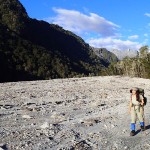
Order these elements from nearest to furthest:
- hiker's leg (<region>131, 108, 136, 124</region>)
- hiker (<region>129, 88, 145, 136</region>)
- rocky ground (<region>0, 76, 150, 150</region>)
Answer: rocky ground (<region>0, 76, 150, 150</region>)
hiker's leg (<region>131, 108, 136, 124</region>)
hiker (<region>129, 88, 145, 136</region>)

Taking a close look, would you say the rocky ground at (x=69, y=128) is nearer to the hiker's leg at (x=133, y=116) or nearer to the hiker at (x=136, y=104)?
the hiker's leg at (x=133, y=116)

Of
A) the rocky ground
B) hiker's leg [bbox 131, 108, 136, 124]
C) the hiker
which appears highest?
the hiker

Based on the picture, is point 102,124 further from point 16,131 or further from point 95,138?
point 16,131

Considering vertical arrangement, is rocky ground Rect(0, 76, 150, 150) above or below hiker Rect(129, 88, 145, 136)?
below

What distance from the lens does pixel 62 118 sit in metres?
17.7

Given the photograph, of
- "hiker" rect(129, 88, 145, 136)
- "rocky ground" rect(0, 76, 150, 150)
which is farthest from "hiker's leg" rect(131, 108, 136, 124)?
"rocky ground" rect(0, 76, 150, 150)

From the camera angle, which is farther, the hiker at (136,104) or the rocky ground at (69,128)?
the hiker at (136,104)

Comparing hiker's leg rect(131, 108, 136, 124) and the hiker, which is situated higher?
the hiker

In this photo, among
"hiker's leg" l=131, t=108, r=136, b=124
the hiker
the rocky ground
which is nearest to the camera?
the rocky ground

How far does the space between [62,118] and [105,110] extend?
420 centimetres

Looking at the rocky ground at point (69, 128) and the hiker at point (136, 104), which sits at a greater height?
the hiker at point (136, 104)

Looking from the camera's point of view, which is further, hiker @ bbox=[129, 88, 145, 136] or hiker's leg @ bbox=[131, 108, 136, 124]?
hiker @ bbox=[129, 88, 145, 136]

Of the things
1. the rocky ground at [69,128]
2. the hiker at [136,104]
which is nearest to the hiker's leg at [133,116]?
the hiker at [136,104]

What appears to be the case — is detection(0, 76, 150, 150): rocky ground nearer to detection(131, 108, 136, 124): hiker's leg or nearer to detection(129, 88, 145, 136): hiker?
detection(131, 108, 136, 124): hiker's leg
